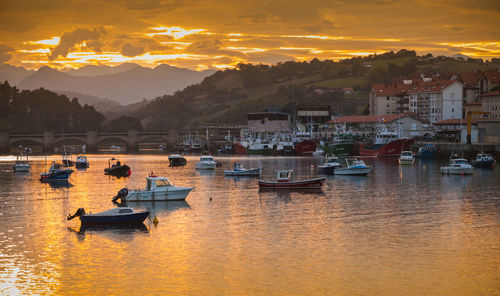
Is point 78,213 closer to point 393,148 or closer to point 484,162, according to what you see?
point 484,162

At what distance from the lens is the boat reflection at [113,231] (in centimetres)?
5164

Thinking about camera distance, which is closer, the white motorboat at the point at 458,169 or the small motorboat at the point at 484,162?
the white motorboat at the point at 458,169

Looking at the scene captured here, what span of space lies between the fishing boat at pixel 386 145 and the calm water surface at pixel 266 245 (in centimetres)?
7512

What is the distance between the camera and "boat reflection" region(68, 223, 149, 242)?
51.6 m

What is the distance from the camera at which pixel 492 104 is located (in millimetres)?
177250

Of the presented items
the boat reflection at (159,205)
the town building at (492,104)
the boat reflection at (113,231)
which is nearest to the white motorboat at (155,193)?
the boat reflection at (159,205)

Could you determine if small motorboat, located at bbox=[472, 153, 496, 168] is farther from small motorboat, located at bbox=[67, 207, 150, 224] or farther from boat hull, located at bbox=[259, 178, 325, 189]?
small motorboat, located at bbox=[67, 207, 150, 224]

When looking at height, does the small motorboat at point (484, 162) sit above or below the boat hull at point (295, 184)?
above

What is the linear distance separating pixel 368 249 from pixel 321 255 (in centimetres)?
377

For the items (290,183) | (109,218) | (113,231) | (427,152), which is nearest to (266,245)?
(113,231)

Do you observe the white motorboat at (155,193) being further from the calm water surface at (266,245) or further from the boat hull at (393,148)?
the boat hull at (393,148)

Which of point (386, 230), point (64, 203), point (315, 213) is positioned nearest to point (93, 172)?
Answer: point (64, 203)

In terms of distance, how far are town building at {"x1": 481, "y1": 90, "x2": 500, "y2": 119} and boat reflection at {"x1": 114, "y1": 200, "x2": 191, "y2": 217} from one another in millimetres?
126964

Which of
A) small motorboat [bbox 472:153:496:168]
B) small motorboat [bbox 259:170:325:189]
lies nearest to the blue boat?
small motorboat [bbox 472:153:496:168]
